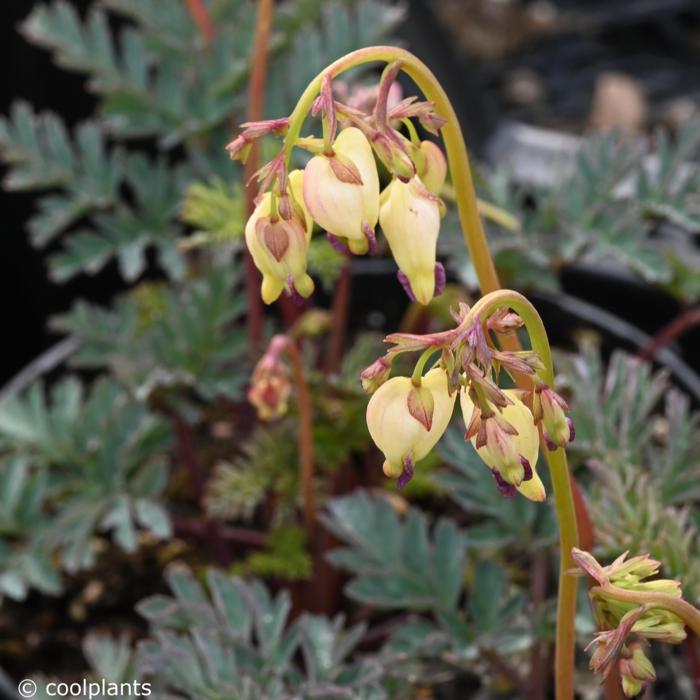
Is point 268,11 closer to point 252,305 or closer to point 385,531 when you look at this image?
point 252,305

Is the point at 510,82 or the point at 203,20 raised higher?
the point at 203,20

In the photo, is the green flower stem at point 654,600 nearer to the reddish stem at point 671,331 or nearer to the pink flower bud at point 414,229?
the pink flower bud at point 414,229

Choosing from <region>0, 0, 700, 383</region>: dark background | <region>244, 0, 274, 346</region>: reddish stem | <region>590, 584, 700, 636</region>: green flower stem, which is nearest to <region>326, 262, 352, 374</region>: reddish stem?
<region>244, 0, 274, 346</region>: reddish stem

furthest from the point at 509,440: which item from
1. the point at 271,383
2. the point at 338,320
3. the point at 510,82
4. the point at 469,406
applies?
the point at 510,82

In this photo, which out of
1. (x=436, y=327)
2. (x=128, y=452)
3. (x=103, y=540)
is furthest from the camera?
(x=436, y=327)

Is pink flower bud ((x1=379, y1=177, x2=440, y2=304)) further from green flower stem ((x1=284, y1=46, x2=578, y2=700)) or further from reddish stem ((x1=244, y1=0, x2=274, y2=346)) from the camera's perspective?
reddish stem ((x1=244, y1=0, x2=274, y2=346))

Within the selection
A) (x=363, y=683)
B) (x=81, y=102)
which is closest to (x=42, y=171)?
(x=363, y=683)

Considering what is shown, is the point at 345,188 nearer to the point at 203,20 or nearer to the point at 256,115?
the point at 256,115
